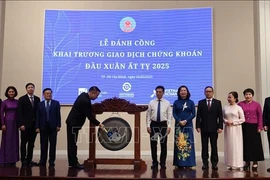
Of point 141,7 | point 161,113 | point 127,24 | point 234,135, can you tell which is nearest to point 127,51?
point 127,24

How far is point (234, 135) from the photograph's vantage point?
176 inches

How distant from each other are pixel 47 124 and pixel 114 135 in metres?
1.01

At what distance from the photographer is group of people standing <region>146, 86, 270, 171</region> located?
4465 millimetres

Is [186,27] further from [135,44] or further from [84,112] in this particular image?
[84,112]

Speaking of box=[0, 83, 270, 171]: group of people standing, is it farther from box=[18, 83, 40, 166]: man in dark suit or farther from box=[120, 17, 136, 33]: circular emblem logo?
box=[120, 17, 136, 33]: circular emblem logo

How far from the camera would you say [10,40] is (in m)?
7.05

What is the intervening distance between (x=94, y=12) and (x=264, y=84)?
12.6 ft

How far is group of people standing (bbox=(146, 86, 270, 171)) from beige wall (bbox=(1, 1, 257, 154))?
2247 mm

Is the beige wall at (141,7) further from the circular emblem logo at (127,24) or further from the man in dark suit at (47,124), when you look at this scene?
the man in dark suit at (47,124)

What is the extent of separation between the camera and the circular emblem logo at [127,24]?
6.89 metres

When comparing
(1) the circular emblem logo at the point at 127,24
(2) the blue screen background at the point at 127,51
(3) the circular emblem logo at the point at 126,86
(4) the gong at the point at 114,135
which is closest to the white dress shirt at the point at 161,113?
(4) the gong at the point at 114,135

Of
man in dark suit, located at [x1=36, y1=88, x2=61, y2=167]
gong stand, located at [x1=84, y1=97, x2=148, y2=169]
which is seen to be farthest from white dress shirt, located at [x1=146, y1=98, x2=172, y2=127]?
man in dark suit, located at [x1=36, y1=88, x2=61, y2=167]

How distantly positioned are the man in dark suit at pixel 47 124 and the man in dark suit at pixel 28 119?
128 millimetres

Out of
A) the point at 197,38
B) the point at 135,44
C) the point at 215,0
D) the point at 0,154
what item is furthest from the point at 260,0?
the point at 0,154
